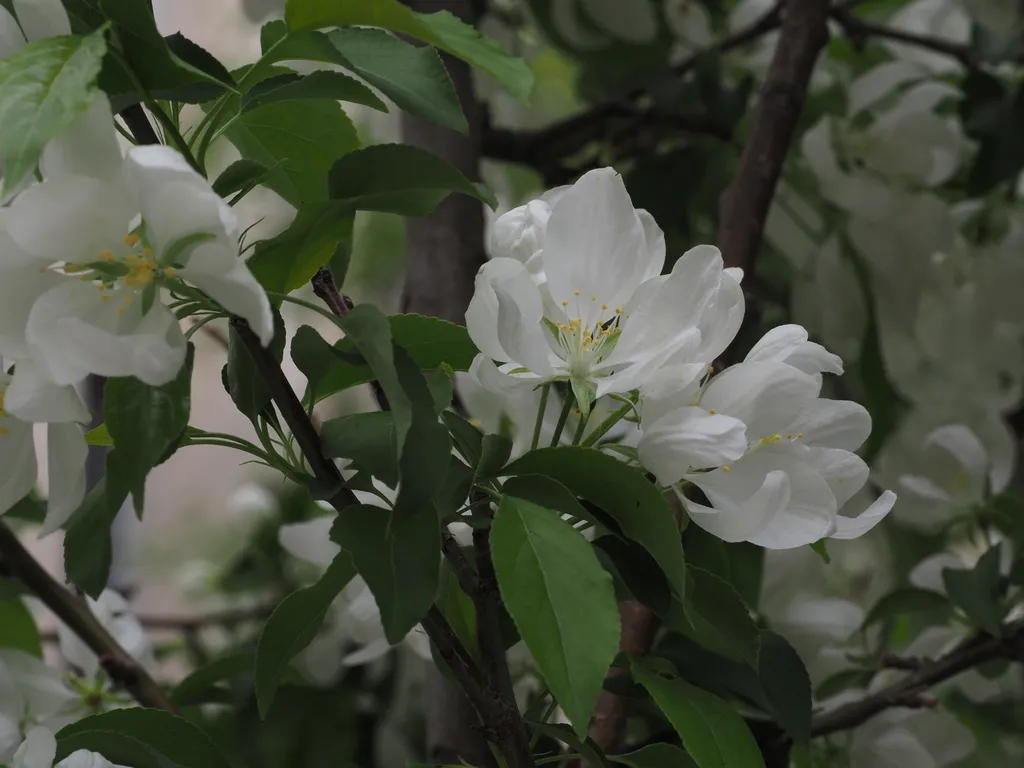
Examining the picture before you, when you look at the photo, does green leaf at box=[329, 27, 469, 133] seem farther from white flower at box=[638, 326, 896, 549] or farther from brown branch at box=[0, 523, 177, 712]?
brown branch at box=[0, 523, 177, 712]

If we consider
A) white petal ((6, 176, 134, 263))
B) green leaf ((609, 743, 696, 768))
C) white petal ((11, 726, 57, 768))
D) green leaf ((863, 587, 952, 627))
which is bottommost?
green leaf ((863, 587, 952, 627))

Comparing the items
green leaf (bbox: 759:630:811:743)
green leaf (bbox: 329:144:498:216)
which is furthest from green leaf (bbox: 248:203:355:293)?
green leaf (bbox: 759:630:811:743)

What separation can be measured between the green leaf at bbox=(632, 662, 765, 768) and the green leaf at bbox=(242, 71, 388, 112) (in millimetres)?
208

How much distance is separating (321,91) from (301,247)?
49mm

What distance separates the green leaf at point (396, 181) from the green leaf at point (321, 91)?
17 mm

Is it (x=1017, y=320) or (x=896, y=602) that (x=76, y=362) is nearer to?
(x=896, y=602)

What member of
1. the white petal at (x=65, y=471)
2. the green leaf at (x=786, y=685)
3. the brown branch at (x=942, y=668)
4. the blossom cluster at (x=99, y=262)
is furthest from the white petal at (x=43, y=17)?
the brown branch at (x=942, y=668)

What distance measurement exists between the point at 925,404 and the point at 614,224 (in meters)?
0.57

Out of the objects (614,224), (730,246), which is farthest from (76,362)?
(730,246)

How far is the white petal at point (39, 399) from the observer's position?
0.27 meters

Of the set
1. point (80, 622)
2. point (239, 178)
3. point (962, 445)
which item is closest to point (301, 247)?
point (239, 178)

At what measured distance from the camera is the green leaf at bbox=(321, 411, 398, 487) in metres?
0.31

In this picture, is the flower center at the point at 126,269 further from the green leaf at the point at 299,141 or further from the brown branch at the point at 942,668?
the brown branch at the point at 942,668

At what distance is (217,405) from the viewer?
5.65ft
